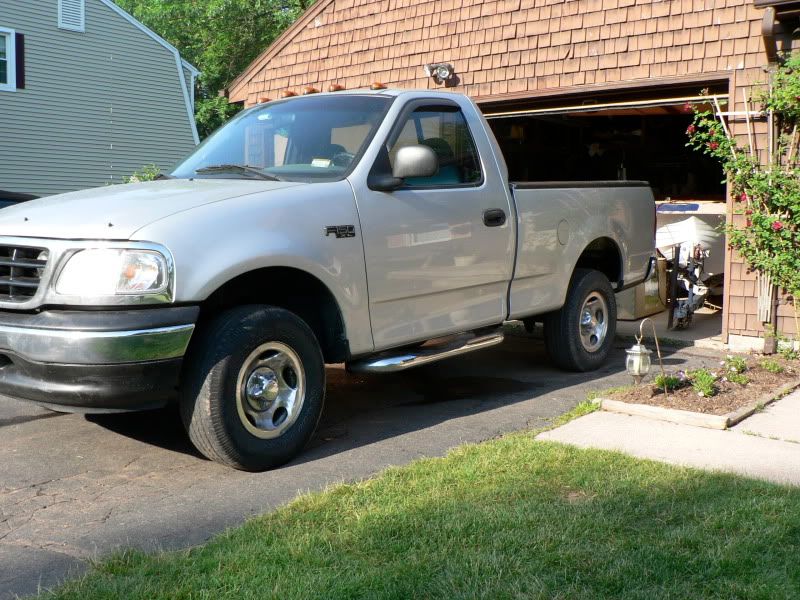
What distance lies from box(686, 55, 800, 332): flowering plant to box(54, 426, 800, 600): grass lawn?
4.09 meters

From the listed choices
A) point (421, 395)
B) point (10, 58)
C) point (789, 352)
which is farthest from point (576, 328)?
point (10, 58)

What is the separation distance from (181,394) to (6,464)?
1163 millimetres

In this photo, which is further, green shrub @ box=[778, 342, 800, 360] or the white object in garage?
the white object in garage

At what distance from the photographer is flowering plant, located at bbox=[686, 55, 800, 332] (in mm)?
7789

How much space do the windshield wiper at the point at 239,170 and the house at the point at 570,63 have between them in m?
4.90

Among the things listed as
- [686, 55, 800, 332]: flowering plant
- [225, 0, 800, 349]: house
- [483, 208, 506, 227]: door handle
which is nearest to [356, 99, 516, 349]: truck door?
[483, 208, 506, 227]: door handle

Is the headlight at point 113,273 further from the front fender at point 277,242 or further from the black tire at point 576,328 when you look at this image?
the black tire at point 576,328

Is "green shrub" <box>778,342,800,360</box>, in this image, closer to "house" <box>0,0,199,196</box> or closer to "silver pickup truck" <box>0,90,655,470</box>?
"silver pickup truck" <box>0,90,655,470</box>

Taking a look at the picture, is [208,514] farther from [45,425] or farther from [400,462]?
[45,425]

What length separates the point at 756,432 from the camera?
5512mm

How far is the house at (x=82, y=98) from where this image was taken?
22781 millimetres

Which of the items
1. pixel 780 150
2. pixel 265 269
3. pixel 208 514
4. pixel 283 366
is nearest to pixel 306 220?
pixel 265 269

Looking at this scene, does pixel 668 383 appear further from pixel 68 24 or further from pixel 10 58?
pixel 68 24

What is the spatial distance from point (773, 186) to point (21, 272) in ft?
20.8
